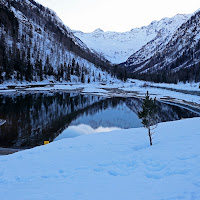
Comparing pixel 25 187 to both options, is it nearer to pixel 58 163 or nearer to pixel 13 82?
pixel 58 163

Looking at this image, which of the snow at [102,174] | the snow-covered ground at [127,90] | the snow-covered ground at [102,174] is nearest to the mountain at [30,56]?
the snow-covered ground at [127,90]

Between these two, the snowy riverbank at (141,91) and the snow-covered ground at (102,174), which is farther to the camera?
the snowy riverbank at (141,91)

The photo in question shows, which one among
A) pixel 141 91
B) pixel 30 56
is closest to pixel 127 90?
pixel 141 91

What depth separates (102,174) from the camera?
7844mm

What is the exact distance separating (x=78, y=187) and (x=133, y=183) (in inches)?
83.5

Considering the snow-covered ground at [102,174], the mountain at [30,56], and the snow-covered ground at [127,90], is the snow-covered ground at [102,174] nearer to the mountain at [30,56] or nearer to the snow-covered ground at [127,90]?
the snow-covered ground at [127,90]

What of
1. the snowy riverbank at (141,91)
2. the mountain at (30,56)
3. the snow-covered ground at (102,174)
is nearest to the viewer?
the snow-covered ground at (102,174)

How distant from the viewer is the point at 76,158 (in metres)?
10.5

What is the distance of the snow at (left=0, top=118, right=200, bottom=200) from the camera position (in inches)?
237

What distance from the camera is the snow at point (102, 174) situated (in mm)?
6023

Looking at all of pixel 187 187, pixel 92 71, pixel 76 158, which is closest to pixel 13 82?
pixel 92 71

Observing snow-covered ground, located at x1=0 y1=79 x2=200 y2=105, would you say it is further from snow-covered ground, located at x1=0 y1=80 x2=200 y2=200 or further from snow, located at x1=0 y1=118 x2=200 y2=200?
snow, located at x1=0 y1=118 x2=200 y2=200

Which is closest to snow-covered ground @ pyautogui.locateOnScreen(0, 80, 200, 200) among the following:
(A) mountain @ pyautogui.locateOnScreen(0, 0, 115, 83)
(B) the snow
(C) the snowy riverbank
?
(B) the snow

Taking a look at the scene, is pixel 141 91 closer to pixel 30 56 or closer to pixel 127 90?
pixel 127 90
